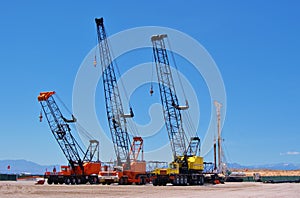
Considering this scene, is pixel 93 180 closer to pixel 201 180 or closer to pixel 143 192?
pixel 201 180

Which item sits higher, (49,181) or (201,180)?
(49,181)

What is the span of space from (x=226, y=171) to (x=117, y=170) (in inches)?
2915

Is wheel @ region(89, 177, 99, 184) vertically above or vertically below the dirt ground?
above

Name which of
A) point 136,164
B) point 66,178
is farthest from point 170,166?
point 66,178

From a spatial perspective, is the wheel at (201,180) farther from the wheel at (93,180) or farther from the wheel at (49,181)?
the wheel at (49,181)

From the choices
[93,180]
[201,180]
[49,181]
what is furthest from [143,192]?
[49,181]

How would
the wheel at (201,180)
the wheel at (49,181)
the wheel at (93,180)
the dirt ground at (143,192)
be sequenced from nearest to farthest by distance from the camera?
the dirt ground at (143,192)
the wheel at (201,180)
the wheel at (49,181)
the wheel at (93,180)

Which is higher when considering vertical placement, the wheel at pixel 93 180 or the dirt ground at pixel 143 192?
the wheel at pixel 93 180

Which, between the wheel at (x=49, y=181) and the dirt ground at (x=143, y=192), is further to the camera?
the wheel at (x=49, y=181)

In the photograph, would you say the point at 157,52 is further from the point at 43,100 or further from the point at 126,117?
the point at 43,100

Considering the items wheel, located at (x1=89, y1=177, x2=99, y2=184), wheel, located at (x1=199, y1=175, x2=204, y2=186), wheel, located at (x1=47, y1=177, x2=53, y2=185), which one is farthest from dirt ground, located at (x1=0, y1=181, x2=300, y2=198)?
wheel, located at (x1=89, y1=177, x2=99, y2=184)

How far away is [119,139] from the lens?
10569 cm

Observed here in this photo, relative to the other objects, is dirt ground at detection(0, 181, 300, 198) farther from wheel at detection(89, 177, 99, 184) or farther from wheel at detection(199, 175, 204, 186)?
wheel at detection(89, 177, 99, 184)

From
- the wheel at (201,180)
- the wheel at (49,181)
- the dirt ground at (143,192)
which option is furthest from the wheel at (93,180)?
the dirt ground at (143,192)
